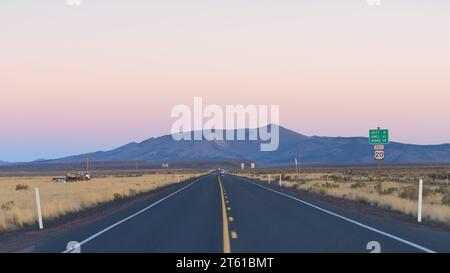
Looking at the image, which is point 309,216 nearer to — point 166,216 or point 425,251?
point 166,216

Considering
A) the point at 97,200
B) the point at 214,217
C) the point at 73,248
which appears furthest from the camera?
the point at 97,200

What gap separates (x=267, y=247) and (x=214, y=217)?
907cm

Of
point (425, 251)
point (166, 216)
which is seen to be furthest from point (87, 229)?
point (425, 251)

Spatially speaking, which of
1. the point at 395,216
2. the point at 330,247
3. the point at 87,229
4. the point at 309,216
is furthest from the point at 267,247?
the point at 395,216

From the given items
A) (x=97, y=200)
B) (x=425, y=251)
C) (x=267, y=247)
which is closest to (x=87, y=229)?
(x=267, y=247)

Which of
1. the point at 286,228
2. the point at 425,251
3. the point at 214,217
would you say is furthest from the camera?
the point at 214,217

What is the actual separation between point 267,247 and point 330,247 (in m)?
1.48

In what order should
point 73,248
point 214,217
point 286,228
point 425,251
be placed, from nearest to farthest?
1. point 425,251
2. point 73,248
3. point 286,228
4. point 214,217

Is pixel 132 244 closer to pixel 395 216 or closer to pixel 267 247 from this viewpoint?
pixel 267 247

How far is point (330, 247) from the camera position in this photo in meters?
14.8

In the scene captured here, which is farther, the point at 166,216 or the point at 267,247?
the point at 166,216

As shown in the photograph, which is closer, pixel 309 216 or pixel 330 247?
pixel 330 247

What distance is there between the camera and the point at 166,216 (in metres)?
24.8
